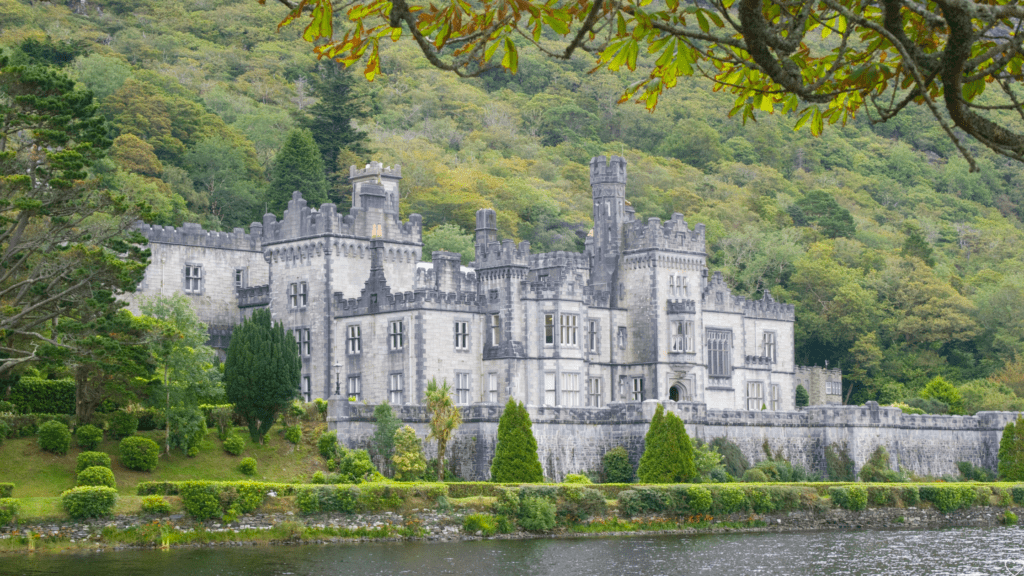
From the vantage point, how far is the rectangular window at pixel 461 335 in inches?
2352

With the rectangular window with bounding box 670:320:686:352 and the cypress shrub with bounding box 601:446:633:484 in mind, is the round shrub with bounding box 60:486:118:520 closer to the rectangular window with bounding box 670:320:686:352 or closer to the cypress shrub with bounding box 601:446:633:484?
the cypress shrub with bounding box 601:446:633:484

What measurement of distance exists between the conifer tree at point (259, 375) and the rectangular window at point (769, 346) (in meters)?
30.1

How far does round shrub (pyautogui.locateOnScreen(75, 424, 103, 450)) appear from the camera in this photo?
46.3 metres

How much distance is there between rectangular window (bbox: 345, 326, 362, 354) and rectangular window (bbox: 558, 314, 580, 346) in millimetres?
9443

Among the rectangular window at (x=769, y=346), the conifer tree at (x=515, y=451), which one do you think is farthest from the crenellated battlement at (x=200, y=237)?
the rectangular window at (x=769, y=346)

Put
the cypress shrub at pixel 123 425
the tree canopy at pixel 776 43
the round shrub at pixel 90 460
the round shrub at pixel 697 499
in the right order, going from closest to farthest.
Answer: the tree canopy at pixel 776 43
the round shrub at pixel 90 460
the cypress shrub at pixel 123 425
the round shrub at pixel 697 499

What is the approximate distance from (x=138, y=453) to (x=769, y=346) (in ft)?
129

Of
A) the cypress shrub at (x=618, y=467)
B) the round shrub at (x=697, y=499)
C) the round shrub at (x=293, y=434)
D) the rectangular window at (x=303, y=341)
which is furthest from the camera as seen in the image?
the rectangular window at (x=303, y=341)

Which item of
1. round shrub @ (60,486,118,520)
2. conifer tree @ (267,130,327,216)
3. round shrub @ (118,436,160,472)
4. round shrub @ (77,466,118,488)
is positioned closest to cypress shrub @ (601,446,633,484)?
round shrub @ (118,436,160,472)

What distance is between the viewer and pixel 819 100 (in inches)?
366

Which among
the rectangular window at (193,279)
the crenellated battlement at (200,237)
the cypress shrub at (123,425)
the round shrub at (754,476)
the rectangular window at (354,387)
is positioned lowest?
the round shrub at (754,476)

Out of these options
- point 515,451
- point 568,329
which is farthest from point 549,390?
point 515,451

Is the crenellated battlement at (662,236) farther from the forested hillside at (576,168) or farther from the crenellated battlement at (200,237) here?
the crenellated battlement at (200,237)

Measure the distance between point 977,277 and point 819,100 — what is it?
94.2 metres
